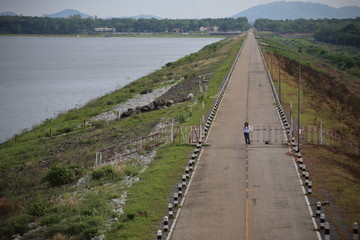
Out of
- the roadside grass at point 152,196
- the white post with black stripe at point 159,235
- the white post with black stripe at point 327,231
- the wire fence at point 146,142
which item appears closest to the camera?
the white post with black stripe at point 327,231

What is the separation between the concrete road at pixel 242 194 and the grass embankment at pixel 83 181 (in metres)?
1.53

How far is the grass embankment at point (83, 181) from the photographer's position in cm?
2205

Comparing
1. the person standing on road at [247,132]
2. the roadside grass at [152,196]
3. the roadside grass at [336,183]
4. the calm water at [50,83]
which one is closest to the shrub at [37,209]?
the roadside grass at [152,196]

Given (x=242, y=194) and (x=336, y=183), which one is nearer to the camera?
(x=242, y=194)

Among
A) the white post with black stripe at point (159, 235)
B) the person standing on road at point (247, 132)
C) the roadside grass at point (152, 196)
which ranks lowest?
the roadside grass at point (152, 196)

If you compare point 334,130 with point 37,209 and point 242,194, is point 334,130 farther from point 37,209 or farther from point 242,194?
point 37,209

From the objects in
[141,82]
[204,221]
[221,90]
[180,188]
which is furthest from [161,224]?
[141,82]

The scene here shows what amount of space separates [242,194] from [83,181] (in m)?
10.4

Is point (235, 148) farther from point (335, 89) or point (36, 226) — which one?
point (335, 89)

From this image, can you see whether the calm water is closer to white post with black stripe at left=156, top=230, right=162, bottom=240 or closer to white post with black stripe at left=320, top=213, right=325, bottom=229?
white post with black stripe at left=156, top=230, right=162, bottom=240

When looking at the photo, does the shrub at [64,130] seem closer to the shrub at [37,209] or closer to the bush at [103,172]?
the bush at [103,172]

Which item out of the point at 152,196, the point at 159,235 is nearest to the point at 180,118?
the point at 152,196

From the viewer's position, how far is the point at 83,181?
30953mm

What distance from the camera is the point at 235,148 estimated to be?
33.9 meters
